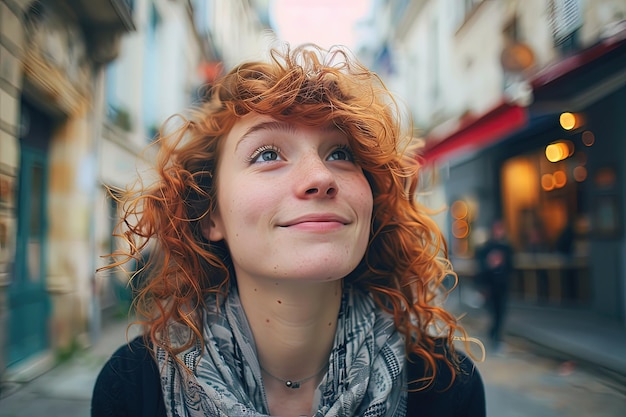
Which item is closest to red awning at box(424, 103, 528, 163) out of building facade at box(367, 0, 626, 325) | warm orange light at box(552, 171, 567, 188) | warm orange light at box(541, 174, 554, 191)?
building facade at box(367, 0, 626, 325)

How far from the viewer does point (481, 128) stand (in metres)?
1.80

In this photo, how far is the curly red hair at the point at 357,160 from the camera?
0.98m

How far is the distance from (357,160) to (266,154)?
215 millimetres

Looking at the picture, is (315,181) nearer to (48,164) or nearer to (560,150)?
(48,164)

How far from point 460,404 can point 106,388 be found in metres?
0.81

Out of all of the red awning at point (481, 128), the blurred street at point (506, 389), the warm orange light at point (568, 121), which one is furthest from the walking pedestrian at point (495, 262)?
the warm orange light at point (568, 121)

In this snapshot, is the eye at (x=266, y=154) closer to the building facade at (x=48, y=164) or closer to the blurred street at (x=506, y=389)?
the building facade at (x=48, y=164)

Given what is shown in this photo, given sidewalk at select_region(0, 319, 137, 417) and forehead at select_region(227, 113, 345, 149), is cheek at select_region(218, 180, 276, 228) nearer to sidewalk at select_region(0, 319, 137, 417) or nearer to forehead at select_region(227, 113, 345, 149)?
forehead at select_region(227, 113, 345, 149)

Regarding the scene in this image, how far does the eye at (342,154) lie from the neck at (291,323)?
0.28 metres

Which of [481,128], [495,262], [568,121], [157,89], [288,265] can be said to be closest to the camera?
[288,265]

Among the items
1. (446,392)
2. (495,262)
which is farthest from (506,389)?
(495,262)

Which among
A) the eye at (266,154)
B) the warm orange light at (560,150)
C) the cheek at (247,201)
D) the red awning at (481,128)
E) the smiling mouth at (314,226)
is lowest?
the smiling mouth at (314,226)

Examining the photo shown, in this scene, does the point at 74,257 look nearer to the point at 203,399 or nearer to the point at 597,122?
the point at 203,399

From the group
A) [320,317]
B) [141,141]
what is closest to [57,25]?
[141,141]
